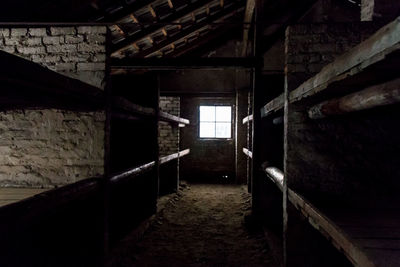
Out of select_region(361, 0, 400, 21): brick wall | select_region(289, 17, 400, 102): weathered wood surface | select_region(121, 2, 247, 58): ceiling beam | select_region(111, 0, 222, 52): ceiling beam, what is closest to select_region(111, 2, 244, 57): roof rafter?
select_region(121, 2, 247, 58): ceiling beam

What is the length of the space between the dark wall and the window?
0.18 m

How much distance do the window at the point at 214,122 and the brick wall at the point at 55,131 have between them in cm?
622

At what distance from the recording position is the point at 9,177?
2779 mm

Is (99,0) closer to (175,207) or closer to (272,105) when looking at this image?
(272,105)

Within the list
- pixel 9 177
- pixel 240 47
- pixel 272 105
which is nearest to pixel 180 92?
pixel 240 47

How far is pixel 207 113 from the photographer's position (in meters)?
8.91

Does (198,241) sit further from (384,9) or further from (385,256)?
(384,9)

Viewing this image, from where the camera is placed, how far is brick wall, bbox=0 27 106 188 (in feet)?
9.12

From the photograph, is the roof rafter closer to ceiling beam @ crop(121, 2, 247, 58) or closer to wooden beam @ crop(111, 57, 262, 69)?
ceiling beam @ crop(121, 2, 247, 58)

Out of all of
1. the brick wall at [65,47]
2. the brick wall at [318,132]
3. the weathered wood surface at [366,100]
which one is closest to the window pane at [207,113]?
the brick wall at [65,47]

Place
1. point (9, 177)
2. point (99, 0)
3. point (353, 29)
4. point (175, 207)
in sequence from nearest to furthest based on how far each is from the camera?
1. point (353, 29)
2. point (9, 177)
3. point (99, 0)
4. point (175, 207)

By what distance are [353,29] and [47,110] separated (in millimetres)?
3210

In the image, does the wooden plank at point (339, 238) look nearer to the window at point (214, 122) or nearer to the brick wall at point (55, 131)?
the brick wall at point (55, 131)

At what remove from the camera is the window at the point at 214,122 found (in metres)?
8.89
